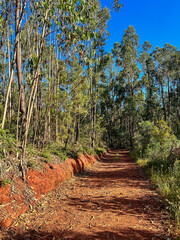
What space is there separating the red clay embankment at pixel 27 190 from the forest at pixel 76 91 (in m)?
0.28

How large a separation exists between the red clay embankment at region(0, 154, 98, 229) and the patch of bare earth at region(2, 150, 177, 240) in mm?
163

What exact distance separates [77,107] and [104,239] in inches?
337

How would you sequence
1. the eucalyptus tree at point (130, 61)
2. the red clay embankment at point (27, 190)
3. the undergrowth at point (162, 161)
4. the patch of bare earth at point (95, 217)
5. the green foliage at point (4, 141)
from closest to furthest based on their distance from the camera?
the patch of bare earth at point (95, 217) < the red clay embankment at point (27, 190) < the green foliage at point (4, 141) < the undergrowth at point (162, 161) < the eucalyptus tree at point (130, 61)

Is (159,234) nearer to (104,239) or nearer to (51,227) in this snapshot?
(104,239)

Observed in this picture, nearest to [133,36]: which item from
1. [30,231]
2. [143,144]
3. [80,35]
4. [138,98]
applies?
[138,98]

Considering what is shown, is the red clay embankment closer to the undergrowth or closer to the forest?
the forest

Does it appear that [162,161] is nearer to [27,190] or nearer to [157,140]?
[157,140]

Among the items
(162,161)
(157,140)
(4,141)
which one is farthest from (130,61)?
(4,141)

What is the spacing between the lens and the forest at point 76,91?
4.23 metres

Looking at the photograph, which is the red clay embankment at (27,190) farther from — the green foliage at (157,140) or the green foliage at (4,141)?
the green foliage at (157,140)

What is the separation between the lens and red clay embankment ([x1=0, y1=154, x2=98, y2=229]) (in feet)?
10.0

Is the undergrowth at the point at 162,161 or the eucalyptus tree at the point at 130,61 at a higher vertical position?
the eucalyptus tree at the point at 130,61

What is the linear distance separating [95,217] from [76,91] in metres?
7.78

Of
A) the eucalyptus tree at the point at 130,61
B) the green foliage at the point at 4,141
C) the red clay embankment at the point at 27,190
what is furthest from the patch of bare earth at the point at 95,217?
the eucalyptus tree at the point at 130,61
